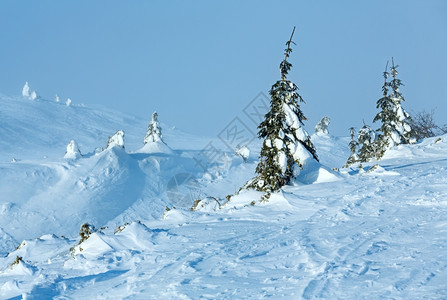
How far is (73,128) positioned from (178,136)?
20306mm

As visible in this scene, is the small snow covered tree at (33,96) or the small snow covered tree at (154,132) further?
the small snow covered tree at (33,96)

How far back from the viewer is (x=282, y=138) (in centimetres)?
1453

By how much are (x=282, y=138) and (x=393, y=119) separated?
2201 centimetres

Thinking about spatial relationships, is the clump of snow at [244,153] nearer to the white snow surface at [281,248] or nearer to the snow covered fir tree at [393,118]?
the snow covered fir tree at [393,118]

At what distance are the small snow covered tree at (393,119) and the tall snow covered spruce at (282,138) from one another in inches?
778

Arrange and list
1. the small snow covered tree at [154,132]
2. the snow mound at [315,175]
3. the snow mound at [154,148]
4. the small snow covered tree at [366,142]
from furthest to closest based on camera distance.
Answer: the small snow covered tree at [154,132]
the snow mound at [154,148]
the small snow covered tree at [366,142]
the snow mound at [315,175]

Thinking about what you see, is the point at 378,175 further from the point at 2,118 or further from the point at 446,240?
the point at 2,118

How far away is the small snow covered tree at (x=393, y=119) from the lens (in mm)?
32519

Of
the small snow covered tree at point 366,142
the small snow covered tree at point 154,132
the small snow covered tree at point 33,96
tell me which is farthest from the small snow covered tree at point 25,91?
the small snow covered tree at point 366,142

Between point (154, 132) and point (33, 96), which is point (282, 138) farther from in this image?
point (33, 96)

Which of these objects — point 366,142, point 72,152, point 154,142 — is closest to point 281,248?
point 72,152

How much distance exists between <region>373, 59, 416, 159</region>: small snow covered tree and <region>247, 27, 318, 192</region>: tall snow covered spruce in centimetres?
1976

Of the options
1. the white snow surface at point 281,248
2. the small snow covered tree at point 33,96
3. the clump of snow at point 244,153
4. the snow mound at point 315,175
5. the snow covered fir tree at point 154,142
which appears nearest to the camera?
the white snow surface at point 281,248

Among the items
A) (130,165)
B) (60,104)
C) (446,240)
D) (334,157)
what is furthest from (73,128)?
(446,240)
